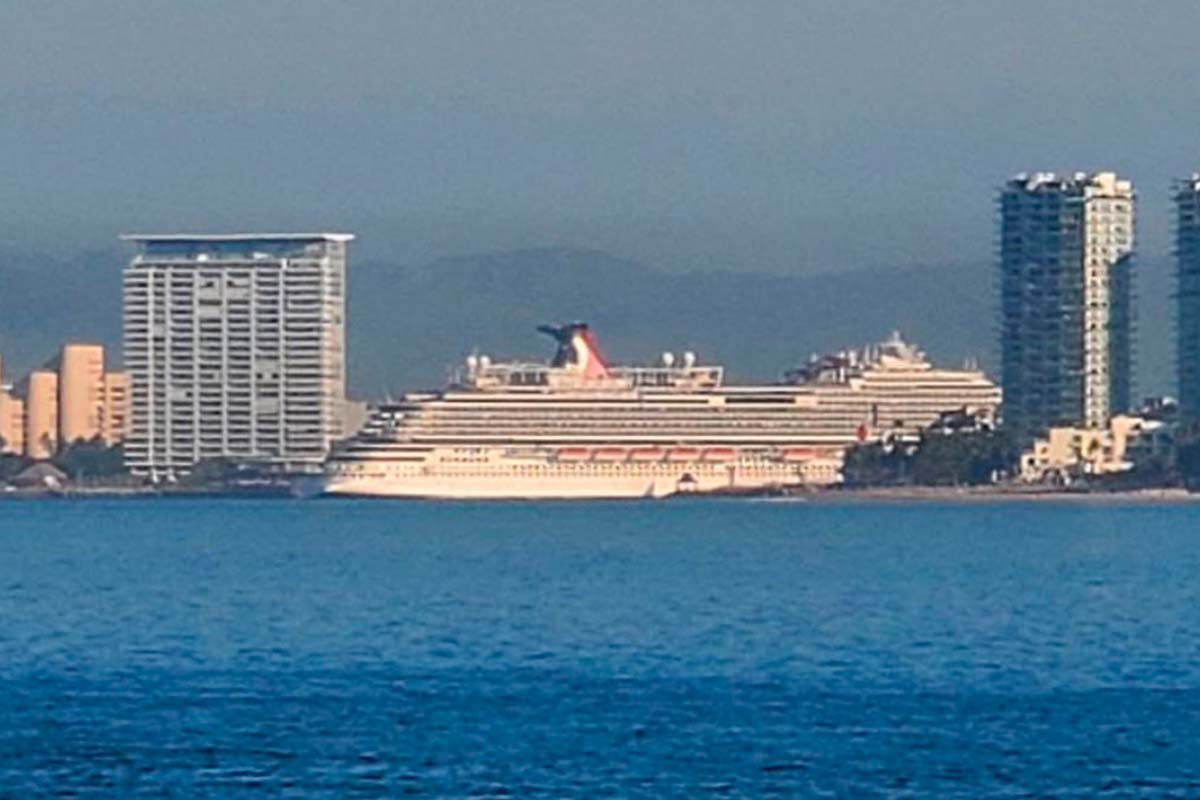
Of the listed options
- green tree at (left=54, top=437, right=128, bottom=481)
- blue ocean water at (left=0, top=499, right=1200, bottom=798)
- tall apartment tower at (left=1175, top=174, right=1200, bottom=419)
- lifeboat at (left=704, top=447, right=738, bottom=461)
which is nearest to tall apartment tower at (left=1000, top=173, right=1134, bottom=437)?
tall apartment tower at (left=1175, top=174, right=1200, bottom=419)

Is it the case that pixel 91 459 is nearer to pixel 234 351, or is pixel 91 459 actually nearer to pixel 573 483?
pixel 234 351

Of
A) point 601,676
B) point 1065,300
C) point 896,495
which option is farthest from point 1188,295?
point 601,676

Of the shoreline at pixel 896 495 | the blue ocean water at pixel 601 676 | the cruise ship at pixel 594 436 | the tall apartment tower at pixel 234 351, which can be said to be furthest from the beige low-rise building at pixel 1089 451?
the blue ocean water at pixel 601 676

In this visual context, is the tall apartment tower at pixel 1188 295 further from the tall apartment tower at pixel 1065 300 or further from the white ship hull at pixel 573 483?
the white ship hull at pixel 573 483

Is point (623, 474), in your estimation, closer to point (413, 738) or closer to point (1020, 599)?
point (1020, 599)

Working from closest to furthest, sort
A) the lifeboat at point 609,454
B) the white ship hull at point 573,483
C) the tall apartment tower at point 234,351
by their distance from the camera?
the white ship hull at point 573,483, the lifeboat at point 609,454, the tall apartment tower at point 234,351

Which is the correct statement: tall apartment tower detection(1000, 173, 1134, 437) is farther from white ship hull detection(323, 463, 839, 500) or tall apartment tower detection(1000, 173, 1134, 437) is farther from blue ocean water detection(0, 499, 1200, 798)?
blue ocean water detection(0, 499, 1200, 798)
